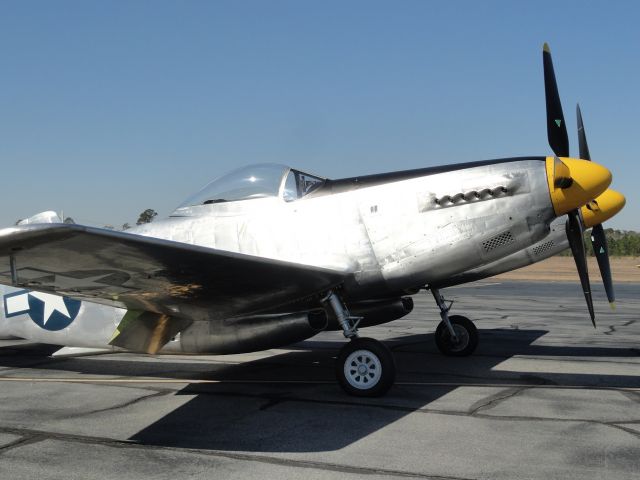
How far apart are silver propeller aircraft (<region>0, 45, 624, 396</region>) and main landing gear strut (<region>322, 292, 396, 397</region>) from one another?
0.5 inches

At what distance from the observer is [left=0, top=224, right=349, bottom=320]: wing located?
4492 millimetres

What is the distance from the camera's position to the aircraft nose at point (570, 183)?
656 centimetres

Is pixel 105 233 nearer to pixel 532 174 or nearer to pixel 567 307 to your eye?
pixel 532 174

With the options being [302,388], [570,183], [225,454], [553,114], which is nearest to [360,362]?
[302,388]

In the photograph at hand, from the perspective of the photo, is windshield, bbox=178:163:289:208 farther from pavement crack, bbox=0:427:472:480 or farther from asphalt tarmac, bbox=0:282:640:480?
pavement crack, bbox=0:427:472:480

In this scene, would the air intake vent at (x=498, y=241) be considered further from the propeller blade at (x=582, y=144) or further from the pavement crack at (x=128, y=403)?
the pavement crack at (x=128, y=403)

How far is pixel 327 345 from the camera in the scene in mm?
11117

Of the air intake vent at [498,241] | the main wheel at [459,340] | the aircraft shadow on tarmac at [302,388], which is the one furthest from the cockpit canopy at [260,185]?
the main wheel at [459,340]

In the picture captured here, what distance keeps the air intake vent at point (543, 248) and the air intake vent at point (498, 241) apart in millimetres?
3319

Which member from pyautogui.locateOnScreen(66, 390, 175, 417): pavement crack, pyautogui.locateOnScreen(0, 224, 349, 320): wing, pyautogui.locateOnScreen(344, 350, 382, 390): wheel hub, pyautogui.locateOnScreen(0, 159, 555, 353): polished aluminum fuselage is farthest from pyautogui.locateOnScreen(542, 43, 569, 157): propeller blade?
pyautogui.locateOnScreen(66, 390, 175, 417): pavement crack

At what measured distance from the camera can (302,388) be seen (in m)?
7.26

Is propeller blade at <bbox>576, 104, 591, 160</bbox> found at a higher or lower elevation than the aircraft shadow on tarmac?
higher

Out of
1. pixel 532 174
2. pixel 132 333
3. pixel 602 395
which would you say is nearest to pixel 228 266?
pixel 132 333

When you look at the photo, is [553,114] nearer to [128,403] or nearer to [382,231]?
[382,231]
